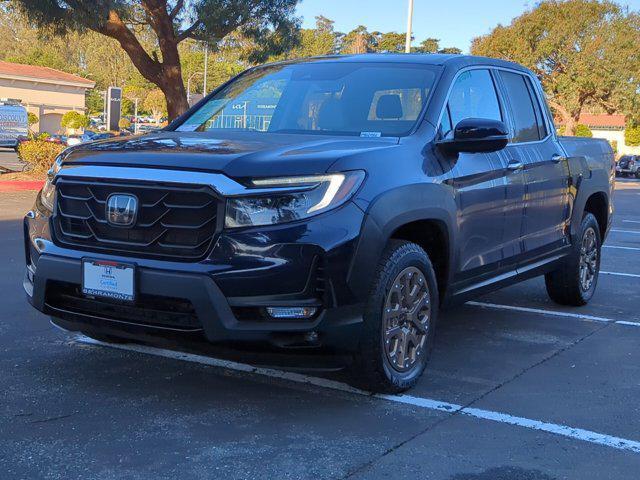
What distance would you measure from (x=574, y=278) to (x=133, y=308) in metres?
4.33

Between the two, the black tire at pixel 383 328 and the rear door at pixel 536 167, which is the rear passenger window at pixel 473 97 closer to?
the rear door at pixel 536 167

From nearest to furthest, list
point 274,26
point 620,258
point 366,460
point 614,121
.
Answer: point 366,460 < point 620,258 < point 274,26 < point 614,121

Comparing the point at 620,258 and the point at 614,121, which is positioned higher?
the point at 614,121

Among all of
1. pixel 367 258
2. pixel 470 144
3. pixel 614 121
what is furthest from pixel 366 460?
pixel 614 121

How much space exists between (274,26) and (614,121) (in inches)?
2423

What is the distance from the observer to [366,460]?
3.55 metres

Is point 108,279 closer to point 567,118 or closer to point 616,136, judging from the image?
point 567,118

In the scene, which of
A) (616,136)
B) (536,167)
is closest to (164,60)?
(536,167)

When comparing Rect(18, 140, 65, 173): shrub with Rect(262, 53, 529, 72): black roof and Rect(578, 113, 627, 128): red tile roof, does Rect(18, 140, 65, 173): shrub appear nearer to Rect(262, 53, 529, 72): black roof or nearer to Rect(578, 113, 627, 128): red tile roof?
Rect(262, 53, 529, 72): black roof

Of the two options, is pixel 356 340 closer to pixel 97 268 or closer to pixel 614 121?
pixel 97 268

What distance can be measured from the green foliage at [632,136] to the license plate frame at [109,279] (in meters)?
65.5

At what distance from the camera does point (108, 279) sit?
3889mm

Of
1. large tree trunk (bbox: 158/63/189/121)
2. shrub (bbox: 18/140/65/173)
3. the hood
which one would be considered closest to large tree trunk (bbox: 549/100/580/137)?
large tree trunk (bbox: 158/63/189/121)

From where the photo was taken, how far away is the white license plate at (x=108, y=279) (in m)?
3.83
